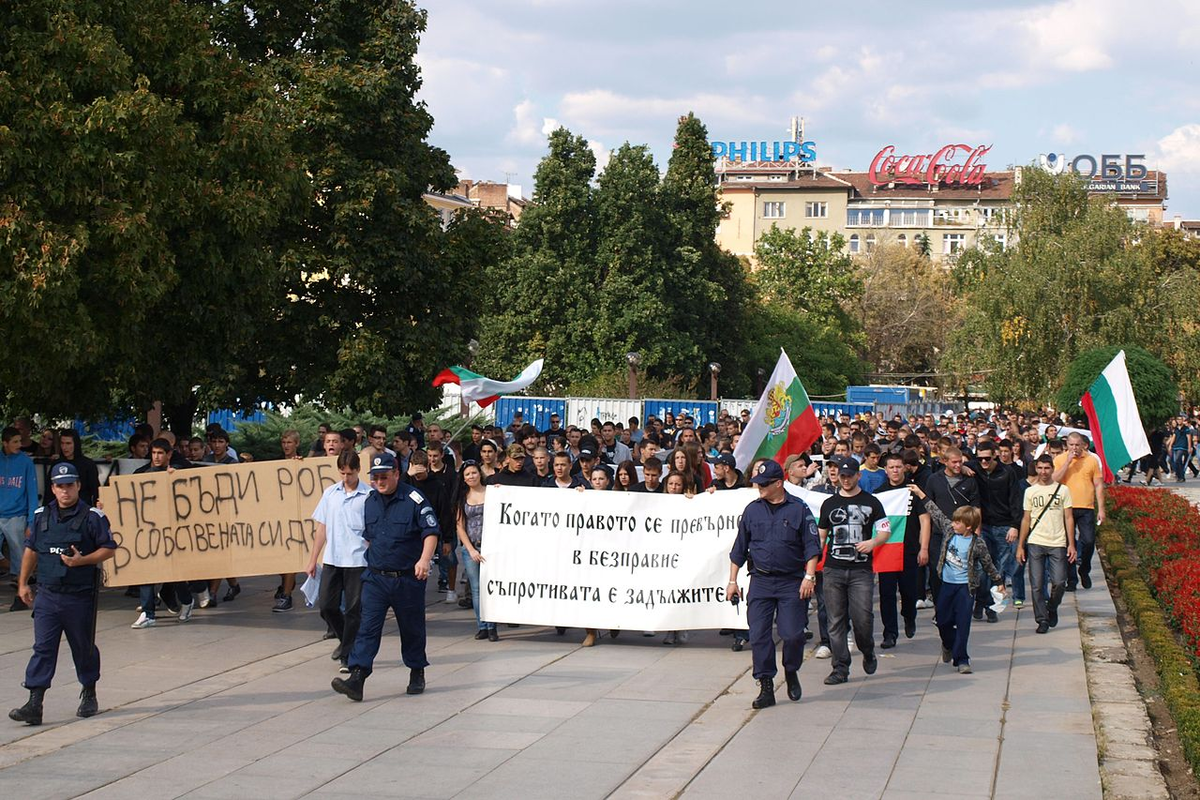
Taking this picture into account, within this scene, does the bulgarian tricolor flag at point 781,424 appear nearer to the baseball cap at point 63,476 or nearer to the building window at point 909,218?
the baseball cap at point 63,476

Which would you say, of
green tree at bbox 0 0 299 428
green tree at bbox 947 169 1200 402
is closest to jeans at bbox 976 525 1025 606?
green tree at bbox 0 0 299 428

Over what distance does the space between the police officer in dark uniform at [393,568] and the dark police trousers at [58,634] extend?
164cm

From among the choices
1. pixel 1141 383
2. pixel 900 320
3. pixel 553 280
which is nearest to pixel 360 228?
pixel 1141 383

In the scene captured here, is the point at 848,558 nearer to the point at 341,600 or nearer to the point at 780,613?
the point at 780,613

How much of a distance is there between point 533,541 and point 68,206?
5313mm

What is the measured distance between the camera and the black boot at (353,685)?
9.94m

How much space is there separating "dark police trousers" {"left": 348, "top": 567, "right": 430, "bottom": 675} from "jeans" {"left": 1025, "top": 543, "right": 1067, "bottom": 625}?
6.39 metres

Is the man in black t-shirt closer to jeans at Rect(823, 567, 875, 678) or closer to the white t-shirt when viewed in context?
jeans at Rect(823, 567, 875, 678)

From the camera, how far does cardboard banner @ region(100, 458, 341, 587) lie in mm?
13055

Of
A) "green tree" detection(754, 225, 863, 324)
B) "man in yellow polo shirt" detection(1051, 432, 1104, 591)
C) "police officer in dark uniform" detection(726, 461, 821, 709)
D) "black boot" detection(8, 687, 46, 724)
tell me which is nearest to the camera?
"black boot" detection(8, 687, 46, 724)

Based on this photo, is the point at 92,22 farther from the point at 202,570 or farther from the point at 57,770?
the point at 57,770

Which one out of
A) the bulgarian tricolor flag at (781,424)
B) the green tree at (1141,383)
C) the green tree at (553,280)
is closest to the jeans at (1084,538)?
the bulgarian tricolor flag at (781,424)

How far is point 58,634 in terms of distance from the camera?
9.31 metres

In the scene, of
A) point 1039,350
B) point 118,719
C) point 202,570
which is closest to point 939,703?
point 118,719
